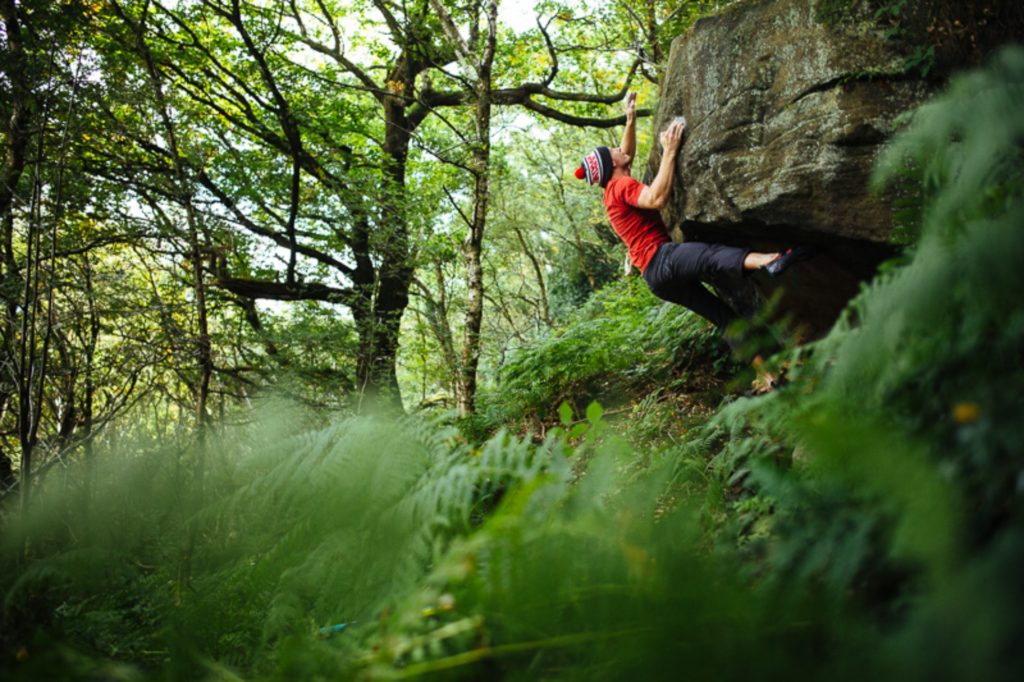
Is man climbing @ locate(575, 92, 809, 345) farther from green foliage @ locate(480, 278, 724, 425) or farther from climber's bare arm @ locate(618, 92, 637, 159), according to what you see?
green foliage @ locate(480, 278, 724, 425)

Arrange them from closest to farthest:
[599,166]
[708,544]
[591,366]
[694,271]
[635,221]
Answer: [708,544]
[694,271]
[635,221]
[599,166]
[591,366]

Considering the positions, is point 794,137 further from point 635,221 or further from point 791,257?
point 635,221

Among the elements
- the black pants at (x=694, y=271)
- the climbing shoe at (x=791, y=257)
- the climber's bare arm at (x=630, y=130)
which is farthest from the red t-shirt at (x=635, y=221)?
the climbing shoe at (x=791, y=257)

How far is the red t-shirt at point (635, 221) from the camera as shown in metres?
4.62

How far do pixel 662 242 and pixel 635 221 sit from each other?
0.28 metres

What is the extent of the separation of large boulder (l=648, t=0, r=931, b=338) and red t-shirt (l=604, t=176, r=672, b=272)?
353mm

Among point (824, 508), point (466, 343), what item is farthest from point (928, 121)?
point (466, 343)

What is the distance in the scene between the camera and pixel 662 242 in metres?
4.67

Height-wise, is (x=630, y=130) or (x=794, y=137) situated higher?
(x=630, y=130)

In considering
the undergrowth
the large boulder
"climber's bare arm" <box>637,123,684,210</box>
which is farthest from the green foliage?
the undergrowth

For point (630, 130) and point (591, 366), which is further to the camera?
point (591, 366)

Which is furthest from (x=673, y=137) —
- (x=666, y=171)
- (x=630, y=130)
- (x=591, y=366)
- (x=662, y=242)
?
(x=591, y=366)

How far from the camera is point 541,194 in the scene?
55.5 ft

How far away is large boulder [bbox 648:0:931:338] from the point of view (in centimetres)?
338
